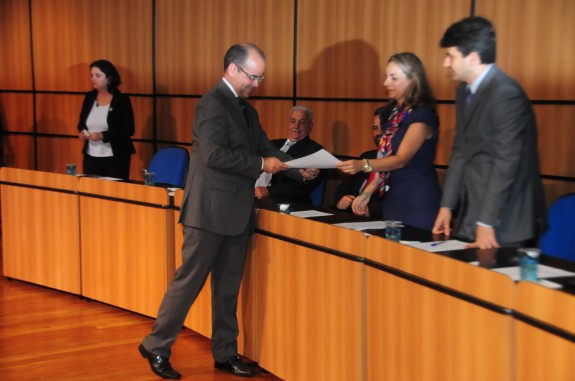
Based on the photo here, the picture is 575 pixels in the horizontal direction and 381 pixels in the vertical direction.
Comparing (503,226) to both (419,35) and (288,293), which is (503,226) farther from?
(419,35)

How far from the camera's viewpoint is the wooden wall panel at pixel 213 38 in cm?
629

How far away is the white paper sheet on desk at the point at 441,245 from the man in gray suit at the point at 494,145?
0.06m

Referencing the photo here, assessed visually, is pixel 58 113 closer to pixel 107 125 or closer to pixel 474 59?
pixel 107 125

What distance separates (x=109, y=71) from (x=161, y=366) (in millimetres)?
2925

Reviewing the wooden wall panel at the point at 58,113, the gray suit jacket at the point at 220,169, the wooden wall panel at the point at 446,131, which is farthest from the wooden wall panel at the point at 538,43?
the wooden wall panel at the point at 58,113

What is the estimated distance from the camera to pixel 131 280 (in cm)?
520

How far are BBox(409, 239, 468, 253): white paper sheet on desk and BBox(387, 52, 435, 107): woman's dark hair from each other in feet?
2.54

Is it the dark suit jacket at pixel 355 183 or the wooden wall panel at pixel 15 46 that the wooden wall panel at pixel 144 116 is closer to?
the wooden wall panel at pixel 15 46

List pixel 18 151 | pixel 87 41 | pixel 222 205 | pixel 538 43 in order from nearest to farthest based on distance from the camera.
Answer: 1. pixel 222 205
2. pixel 538 43
3. pixel 87 41
4. pixel 18 151

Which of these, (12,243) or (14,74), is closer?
(12,243)

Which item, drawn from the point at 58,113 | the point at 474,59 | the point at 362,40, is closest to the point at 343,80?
the point at 362,40

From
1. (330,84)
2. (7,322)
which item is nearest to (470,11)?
(330,84)

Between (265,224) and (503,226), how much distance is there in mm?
1390

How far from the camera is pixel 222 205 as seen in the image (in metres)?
3.90
